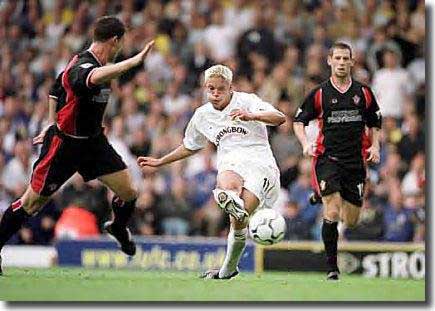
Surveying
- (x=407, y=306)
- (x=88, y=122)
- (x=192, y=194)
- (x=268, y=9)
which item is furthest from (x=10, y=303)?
(x=268, y=9)

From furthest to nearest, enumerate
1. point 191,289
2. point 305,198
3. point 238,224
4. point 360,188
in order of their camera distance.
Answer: point 305,198, point 360,188, point 238,224, point 191,289

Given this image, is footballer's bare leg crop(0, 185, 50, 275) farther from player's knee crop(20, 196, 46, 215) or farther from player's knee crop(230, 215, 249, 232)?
player's knee crop(230, 215, 249, 232)

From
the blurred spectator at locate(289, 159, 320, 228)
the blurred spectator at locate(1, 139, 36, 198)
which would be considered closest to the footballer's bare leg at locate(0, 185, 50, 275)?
the blurred spectator at locate(1, 139, 36, 198)

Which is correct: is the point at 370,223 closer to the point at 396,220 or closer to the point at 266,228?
the point at 396,220

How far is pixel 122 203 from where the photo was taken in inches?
261

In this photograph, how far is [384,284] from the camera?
649 centimetres

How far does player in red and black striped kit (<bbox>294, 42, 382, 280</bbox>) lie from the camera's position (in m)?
6.53

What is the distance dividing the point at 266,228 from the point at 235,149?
1.54ft

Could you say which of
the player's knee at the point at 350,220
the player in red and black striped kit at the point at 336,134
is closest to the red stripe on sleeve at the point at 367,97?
the player in red and black striped kit at the point at 336,134

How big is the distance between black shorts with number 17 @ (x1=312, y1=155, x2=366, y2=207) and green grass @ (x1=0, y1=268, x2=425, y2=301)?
1.58 ft

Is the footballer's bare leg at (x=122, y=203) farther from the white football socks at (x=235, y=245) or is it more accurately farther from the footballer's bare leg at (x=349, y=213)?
the footballer's bare leg at (x=349, y=213)

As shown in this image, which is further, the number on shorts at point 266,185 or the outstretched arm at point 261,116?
the number on shorts at point 266,185

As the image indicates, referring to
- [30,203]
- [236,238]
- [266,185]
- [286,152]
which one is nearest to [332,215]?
[266,185]

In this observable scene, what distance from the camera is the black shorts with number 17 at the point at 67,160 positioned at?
626 centimetres
